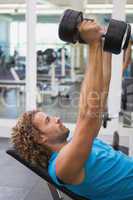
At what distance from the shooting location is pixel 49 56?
4902 millimetres

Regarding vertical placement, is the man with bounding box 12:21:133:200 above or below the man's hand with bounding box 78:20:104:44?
below

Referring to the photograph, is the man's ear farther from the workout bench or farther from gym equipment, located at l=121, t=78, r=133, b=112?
gym equipment, located at l=121, t=78, r=133, b=112

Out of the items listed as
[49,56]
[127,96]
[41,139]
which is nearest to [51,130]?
[41,139]

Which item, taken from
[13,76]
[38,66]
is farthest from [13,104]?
[38,66]

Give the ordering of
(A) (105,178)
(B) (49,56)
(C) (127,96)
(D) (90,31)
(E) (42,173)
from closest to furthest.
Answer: (D) (90,31) → (A) (105,178) → (E) (42,173) → (C) (127,96) → (B) (49,56)

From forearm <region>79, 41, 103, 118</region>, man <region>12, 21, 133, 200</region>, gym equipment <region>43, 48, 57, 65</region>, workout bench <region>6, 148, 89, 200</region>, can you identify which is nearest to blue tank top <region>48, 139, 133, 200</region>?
man <region>12, 21, 133, 200</region>

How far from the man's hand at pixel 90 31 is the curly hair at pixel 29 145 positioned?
59 centimetres

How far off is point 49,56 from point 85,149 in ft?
12.5

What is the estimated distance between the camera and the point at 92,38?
3.46 ft

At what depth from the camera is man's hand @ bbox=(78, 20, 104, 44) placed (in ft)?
3.42

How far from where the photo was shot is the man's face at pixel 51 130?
60.3 inches

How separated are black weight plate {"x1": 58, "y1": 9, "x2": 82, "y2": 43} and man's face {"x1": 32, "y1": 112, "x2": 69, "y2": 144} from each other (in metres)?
0.50

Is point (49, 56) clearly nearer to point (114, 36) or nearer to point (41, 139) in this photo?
point (41, 139)

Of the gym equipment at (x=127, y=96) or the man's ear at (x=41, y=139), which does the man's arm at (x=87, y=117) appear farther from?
the gym equipment at (x=127, y=96)
